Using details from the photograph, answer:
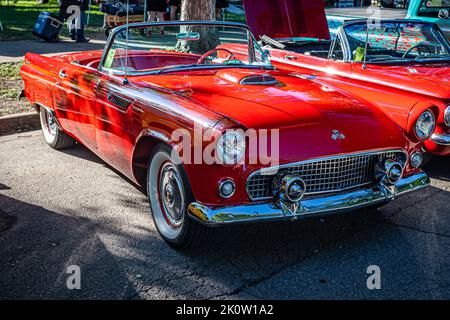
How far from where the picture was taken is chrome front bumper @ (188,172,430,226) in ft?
10.1

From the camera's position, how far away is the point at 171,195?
11.7ft

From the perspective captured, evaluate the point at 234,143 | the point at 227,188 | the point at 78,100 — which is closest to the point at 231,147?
the point at 234,143

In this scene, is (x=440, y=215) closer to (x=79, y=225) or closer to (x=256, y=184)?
(x=256, y=184)

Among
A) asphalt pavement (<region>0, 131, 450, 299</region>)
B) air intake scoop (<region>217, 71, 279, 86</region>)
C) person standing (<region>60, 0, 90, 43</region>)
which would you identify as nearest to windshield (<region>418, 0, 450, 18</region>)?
asphalt pavement (<region>0, 131, 450, 299</region>)

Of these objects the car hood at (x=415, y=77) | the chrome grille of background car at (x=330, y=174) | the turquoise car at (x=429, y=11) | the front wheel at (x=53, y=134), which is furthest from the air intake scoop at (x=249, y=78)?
the turquoise car at (x=429, y=11)

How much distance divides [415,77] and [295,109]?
202 centimetres

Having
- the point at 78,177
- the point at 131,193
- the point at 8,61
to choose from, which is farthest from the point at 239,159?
the point at 8,61

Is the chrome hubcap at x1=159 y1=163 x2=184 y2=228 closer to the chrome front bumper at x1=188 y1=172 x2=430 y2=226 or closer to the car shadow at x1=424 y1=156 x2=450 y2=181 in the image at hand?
the chrome front bumper at x1=188 y1=172 x2=430 y2=226

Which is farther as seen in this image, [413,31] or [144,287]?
[413,31]

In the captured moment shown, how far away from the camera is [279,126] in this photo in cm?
324

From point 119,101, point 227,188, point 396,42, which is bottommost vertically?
point 227,188

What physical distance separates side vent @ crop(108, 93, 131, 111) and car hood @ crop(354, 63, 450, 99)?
246cm

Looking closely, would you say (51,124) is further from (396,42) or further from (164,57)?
(396,42)

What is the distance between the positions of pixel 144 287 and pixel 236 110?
1190 mm
